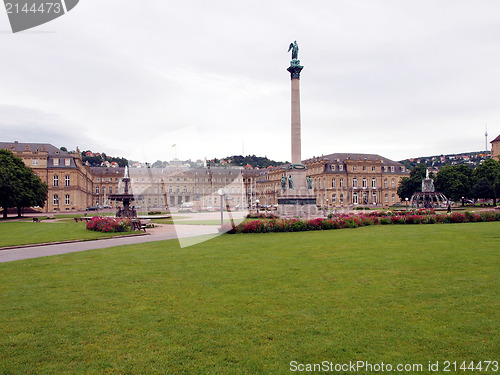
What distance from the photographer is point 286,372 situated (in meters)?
5.64

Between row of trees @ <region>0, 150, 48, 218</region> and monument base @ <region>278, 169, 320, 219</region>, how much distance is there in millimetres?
35675

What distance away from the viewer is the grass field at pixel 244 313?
6098 millimetres

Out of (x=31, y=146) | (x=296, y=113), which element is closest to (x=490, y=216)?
(x=296, y=113)

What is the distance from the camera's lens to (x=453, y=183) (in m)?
83.1

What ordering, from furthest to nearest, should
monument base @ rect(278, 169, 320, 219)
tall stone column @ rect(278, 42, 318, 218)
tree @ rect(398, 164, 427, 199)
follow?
tree @ rect(398, 164, 427, 199)
tall stone column @ rect(278, 42, 318, 218)
monument base @ rect(278, 169, 320, 219)

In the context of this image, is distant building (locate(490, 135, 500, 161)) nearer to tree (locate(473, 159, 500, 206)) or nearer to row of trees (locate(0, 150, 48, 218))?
tree (locate(473, 159, 500, 206))

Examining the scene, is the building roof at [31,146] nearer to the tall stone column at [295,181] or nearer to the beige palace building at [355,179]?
the tall stone column at [295,181]

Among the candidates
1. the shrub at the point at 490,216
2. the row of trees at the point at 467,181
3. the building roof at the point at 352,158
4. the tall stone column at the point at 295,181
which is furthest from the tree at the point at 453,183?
the tall stone column at the point at 295,181

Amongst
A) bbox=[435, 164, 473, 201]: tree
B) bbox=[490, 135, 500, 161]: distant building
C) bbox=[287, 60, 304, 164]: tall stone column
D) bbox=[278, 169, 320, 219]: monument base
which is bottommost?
bbox=[278, 169, 320, 219]: monument base

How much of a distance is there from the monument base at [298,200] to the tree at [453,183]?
56.3m

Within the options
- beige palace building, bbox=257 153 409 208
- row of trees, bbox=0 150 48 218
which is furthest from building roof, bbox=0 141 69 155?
beige palace building, bbox=257 153 409 208

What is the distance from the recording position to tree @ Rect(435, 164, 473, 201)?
82812mm

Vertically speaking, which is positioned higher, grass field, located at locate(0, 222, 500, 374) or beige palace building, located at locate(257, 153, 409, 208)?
beige palace building, located at locate(257, 153, 409, 208)

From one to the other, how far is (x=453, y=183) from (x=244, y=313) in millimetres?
88581
